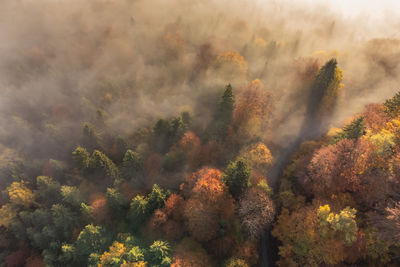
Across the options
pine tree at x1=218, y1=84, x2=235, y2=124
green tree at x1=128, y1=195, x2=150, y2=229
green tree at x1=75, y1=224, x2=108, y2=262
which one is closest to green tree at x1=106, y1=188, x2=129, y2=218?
green tree at x1=128, y1=195, x2=150, y2=229

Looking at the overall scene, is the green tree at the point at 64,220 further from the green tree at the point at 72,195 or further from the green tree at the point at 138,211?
the green tree at the point at 138,211

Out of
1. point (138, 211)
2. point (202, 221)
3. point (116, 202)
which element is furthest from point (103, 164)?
point (202, 221)

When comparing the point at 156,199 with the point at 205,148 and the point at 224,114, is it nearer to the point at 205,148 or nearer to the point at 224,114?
the point at 205,148

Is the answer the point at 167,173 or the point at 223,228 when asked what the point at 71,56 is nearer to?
the point at 167,173

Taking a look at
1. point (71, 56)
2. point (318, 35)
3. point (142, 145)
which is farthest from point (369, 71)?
point (71, 56)

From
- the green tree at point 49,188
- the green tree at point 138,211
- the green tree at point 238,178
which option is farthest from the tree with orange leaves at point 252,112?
the green tree at point 49,188

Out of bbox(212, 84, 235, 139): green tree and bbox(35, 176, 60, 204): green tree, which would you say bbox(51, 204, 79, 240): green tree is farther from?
bbox(212, 84, 235, 139): green tree
